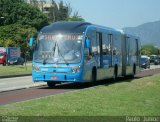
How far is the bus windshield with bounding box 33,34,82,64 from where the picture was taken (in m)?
24.9

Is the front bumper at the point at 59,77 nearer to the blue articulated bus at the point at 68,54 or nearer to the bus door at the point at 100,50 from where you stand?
the blue articulated bus at the point at 68,54

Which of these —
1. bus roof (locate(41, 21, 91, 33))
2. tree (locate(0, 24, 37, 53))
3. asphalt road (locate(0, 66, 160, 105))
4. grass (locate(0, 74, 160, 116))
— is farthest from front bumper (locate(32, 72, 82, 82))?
tree (locate(0, 24, 37, 53))

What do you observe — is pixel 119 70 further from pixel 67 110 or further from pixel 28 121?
pixel 28 121

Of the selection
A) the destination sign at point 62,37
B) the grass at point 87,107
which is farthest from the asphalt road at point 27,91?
→ the destination sign at point 62,37

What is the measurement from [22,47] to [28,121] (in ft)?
286

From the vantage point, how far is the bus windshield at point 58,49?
2486 centimetres

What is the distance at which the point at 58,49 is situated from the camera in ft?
81.8

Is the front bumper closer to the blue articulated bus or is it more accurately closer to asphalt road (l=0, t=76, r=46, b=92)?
the blue articulated bus

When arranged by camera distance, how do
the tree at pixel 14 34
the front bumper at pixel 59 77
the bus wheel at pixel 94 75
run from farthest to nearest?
1. the tree at pixel 14 34
2. the bus wheel at pixel 94 75
3. the front bumper at pixel 59 77

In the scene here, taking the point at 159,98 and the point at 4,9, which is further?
the point at 4,9

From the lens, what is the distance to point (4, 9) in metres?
114

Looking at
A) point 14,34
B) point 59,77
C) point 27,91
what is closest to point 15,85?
point 59,77

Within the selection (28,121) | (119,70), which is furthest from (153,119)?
(119,70)

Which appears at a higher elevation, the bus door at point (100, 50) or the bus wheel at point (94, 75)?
the bus door at point (100, 50)
